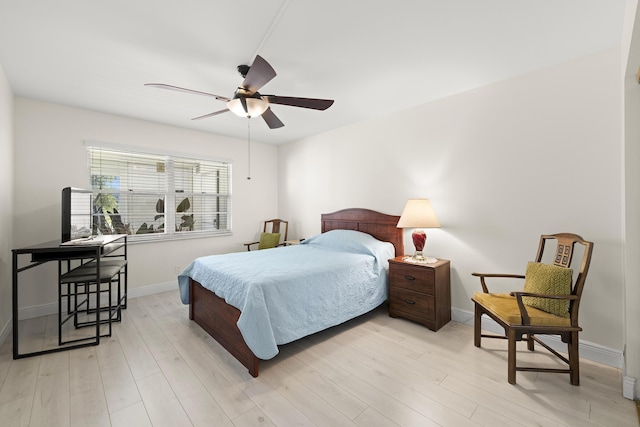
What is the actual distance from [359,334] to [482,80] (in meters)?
2.85

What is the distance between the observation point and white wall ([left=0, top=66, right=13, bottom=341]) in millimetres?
2584

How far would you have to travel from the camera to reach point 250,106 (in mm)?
2369

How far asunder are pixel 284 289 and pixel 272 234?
2.64 metres

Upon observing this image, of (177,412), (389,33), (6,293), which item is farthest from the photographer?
(6,293)

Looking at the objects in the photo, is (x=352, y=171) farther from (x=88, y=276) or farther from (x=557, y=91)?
(x=88, y=276)

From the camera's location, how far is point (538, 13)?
5.91ft

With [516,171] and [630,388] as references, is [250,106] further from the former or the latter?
[630,388]

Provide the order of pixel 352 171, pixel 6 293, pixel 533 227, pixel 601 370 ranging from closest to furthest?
1. pixel 601 370
2. pixel 533 227
3. pixel 6 293
4. pixel 352 171

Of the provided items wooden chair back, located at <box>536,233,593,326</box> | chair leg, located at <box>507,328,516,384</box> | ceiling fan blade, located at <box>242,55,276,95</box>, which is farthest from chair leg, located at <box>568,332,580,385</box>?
ceiling fan blade, located at <box>242,55,276,95</box>

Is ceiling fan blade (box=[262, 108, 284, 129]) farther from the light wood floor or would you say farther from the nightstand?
the light wood floor

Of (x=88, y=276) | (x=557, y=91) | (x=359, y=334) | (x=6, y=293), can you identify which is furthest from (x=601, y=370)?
(x=6, y=293)

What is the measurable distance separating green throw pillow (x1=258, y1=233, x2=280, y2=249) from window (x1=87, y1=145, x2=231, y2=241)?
0.66 meters

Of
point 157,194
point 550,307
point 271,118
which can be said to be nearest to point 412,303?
point 550,307

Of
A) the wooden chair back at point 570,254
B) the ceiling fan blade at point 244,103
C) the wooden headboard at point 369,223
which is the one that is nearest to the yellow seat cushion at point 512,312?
the wooden chair back at point 570,254
